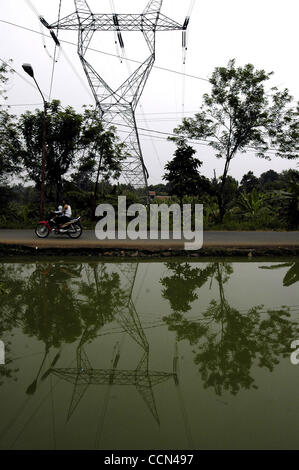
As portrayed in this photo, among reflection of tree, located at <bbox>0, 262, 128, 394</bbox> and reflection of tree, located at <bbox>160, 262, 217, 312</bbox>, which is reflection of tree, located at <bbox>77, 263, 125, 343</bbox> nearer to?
reflection of tree, located at <bbox>0, 262, 128, 394</bbox>

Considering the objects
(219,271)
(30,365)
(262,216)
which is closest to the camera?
(30,365)

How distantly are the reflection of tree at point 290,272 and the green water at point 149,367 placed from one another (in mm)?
384

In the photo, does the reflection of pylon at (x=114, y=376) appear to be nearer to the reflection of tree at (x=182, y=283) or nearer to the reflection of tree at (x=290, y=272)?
the reflection of tree at (x=182, y=283)

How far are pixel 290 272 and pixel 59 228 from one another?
7.57 metres

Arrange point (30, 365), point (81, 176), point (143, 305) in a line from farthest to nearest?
1. point (81, 176)
2. point (143, 305)
3. point (30, 365)

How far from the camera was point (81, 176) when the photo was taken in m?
16.7

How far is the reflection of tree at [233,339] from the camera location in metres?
2.65

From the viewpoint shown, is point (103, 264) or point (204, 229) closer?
point (103, 264)

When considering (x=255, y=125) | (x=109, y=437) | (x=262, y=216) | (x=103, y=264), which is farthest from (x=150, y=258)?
(x=255, y=125)

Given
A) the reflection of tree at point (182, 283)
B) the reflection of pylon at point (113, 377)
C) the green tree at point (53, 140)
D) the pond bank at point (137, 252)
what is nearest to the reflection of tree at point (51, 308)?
the reflection of pylon at point (113, 377)

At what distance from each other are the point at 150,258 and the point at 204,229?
→ 5.48m

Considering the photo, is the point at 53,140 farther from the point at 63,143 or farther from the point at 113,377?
the point at 113,377

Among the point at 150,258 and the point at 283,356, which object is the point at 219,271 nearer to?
the point at 150,258

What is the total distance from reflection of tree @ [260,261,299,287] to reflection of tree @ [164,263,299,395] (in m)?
1.82
